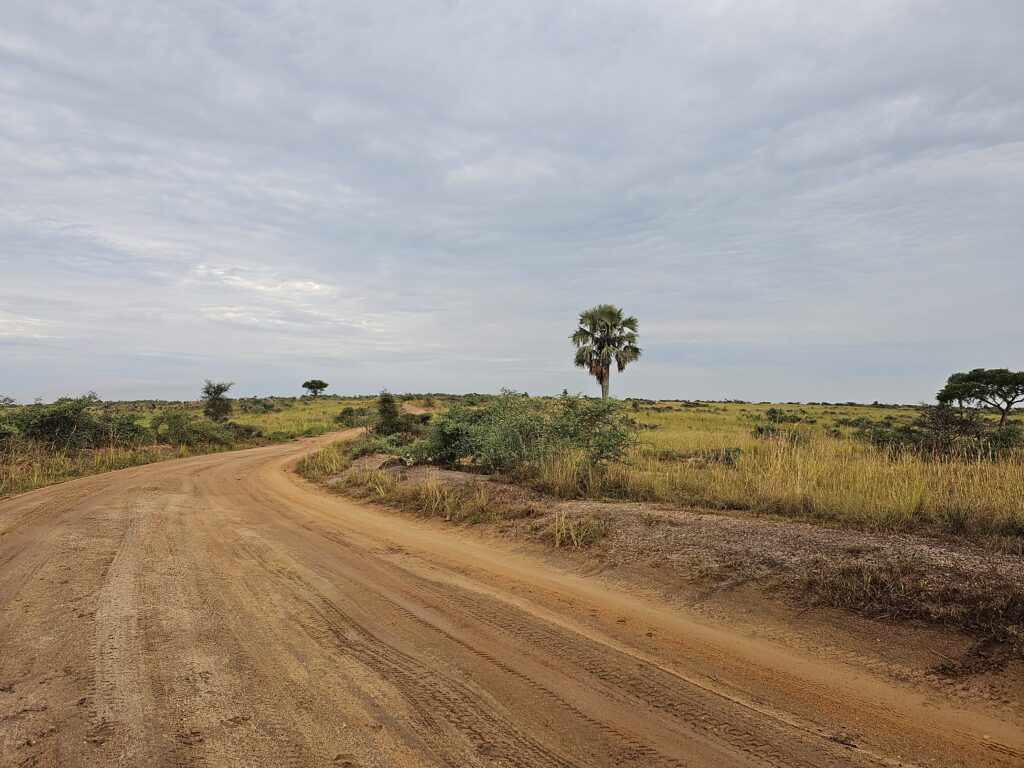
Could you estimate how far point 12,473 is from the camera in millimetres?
15016

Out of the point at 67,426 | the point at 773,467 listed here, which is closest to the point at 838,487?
the point at 773,467

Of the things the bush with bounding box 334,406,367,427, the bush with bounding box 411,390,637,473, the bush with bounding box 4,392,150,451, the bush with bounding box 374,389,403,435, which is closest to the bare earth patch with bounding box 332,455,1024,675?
the bush with bounding box 411,390,637,473

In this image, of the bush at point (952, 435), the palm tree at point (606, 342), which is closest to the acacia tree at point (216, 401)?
the palm tree at point (606, 342)

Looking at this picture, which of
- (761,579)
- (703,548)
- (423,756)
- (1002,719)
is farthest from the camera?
(703,548)

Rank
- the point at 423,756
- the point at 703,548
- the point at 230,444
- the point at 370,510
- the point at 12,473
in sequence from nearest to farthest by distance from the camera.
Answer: the point at 423,756
the point at 703,548
the point at 370,510
the point at 12,473
the point at 230,444

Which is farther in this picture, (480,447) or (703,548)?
(480,447)

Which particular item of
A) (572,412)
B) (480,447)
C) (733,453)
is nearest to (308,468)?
(480,447)

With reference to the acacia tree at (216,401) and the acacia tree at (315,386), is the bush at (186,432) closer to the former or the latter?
the acacia tree at (216,401)

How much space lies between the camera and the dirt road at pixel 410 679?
318 cm

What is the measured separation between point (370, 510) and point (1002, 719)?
9.64 m

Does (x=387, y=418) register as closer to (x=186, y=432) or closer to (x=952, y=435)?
(x=186, y=432)

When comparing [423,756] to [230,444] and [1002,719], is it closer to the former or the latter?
[1002,719]

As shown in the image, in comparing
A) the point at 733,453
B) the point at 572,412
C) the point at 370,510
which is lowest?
the point at 370,510

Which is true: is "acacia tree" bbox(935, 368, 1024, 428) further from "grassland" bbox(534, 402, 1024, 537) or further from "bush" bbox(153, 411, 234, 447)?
"bush" bbox(153, 411, 234, 447)
